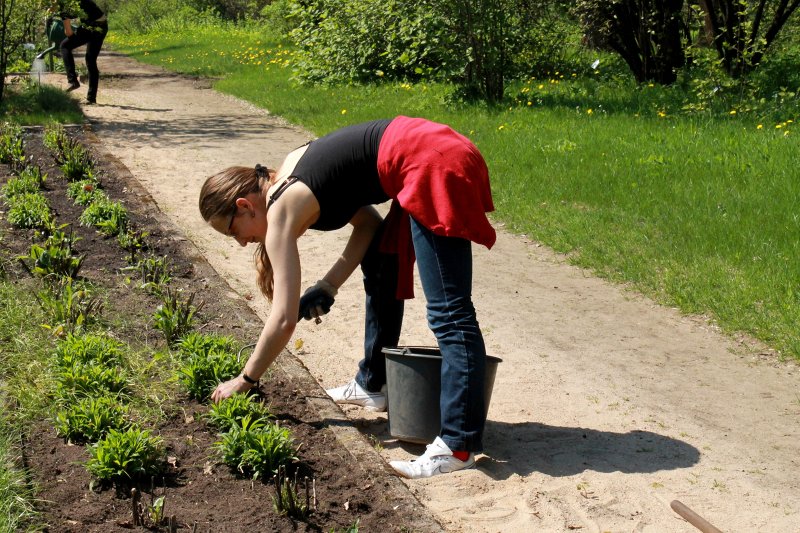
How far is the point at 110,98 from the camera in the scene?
16109mm

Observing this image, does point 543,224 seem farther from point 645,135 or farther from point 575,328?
point 645,135

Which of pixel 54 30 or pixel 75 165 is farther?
pixel 54 30

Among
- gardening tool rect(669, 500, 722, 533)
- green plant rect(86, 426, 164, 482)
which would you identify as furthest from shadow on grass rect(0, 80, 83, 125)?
gardening tool rect(669, 500, 722, 533)

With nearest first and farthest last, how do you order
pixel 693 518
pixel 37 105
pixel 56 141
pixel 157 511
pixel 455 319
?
pixel 157 511 < pixel 693 518 < pixel 455 319 < pixel 56 141 < pixel 37 105

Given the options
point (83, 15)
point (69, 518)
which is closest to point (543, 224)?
point (69, 518)

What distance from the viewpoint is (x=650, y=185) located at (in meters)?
8.18

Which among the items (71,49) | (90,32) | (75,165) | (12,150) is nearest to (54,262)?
(75,165)

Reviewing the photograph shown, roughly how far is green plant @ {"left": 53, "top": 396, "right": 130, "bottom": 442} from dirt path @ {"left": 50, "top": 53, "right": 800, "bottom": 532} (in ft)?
3.57

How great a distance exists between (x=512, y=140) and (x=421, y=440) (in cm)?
662

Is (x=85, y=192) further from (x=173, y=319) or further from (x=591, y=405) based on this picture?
(x=591, y=405)

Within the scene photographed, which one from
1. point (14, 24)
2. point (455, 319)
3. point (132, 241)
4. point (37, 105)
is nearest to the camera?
point (455, 319)

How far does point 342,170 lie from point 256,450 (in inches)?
43.6

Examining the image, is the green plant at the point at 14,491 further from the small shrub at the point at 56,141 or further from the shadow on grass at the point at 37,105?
the shadow on grass at the point at 37,105

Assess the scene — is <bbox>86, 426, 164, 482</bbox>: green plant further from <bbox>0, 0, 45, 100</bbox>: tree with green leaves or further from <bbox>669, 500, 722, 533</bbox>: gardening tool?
<bbox>0, 0, 45, 100</bbox>: tree with green leaves
